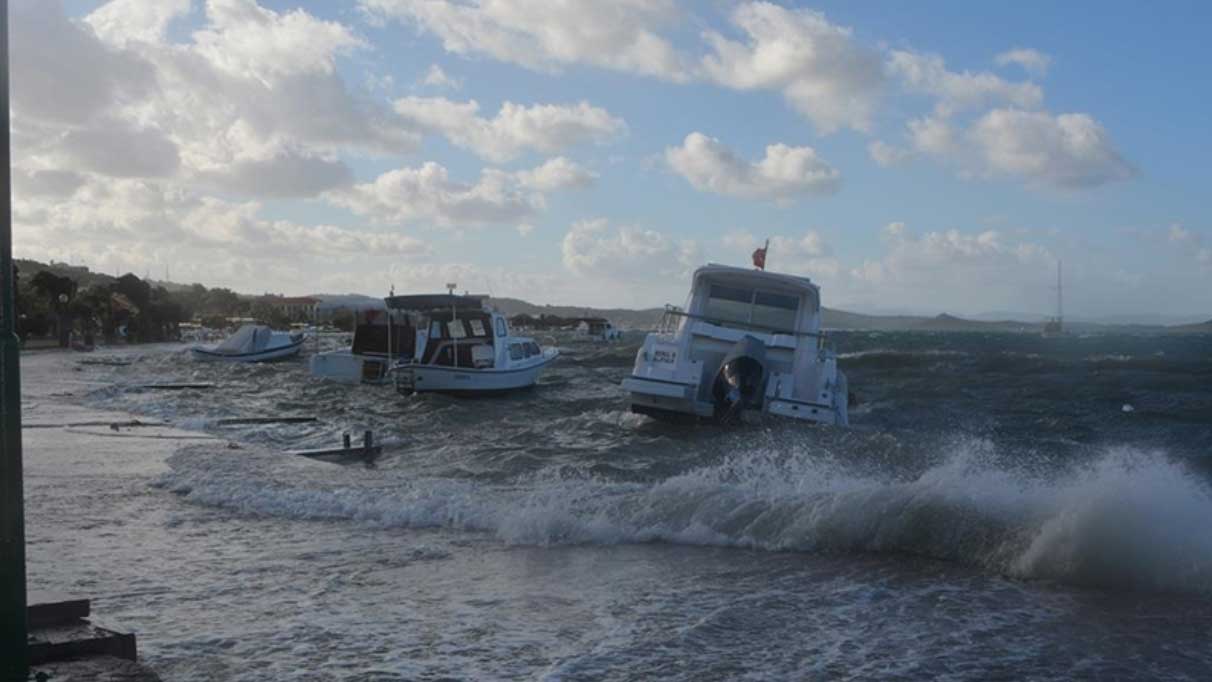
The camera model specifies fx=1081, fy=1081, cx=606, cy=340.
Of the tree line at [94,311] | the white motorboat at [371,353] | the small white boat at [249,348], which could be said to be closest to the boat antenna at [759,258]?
the white motorboat at [371,353]

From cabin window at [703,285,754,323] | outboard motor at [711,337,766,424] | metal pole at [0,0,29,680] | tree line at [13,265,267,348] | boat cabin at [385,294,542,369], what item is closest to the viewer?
metal pole at [0,0,29,680]

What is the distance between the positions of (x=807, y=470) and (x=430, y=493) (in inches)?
184

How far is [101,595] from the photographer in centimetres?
764

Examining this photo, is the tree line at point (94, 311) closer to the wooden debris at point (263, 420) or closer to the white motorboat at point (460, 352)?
the white motorboat at point (460, 352)

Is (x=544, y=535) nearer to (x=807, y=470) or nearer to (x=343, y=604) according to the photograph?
(x=343, y=604)

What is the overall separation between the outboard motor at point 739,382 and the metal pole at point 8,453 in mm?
19035

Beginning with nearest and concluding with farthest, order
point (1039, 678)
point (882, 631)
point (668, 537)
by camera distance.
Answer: point (1039, 678) < point (882, 631) < point (668, 537)

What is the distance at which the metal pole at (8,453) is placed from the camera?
4305mm

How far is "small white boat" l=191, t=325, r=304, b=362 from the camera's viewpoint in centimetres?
6384

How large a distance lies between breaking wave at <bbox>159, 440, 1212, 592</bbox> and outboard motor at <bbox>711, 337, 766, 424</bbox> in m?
9.08

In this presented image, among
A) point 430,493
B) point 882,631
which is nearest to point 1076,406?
point 430,493

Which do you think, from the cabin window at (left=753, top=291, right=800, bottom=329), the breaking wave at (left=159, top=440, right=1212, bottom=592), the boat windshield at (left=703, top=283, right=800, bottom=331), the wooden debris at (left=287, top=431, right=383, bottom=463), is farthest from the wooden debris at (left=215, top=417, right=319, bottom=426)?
the breaking wave at (left=159, top=440, right=1212, bottom=592)

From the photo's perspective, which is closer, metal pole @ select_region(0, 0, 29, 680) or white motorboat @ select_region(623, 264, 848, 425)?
metal pole @ select_region(0, 0, 29, 680)

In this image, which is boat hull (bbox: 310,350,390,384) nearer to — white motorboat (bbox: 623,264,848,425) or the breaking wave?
white motorboat (bbox: 623,264,848,425)
